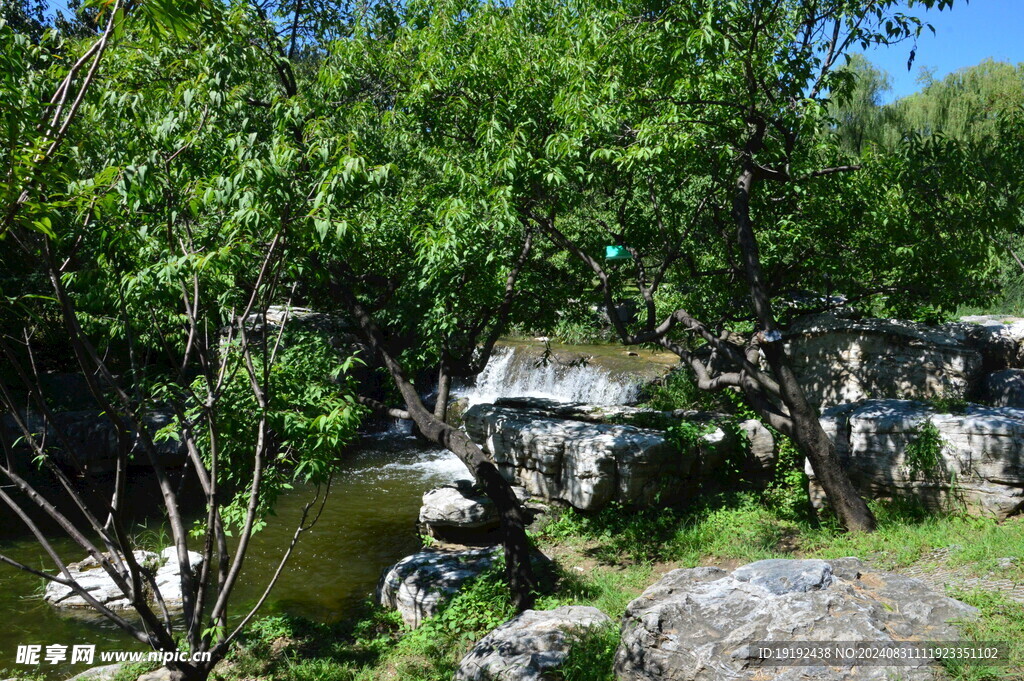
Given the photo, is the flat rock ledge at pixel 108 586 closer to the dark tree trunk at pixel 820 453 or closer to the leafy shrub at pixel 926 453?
the dark tree trunk at pixel 820 453

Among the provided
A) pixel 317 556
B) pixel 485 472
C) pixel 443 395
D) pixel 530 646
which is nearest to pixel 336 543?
pixel 317 556

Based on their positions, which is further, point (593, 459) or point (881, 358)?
point (881, 358)

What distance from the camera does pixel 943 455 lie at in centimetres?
746

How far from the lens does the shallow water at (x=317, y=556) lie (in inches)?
288

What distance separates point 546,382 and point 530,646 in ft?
32.8

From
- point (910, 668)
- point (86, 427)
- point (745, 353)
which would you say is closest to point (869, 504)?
point (745, 353)

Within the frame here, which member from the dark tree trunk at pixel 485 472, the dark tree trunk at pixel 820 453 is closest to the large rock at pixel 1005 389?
the dark tree trunk at pixel 820 453

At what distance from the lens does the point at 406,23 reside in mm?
9281

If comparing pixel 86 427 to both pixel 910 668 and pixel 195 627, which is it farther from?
pixel 910 668

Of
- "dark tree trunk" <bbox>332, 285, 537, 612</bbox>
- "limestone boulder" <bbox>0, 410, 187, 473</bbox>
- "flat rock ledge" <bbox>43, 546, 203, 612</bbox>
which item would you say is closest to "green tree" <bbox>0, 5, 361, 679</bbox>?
"dark tree trunk" <bbox>332, 285, 537, 612</bbox>

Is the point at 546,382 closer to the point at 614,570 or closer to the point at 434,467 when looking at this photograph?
the point at 434,467

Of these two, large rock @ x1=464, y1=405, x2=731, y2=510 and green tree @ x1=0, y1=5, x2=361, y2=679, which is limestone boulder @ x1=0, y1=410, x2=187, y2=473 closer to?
large rock @ x1=464, y1=405, x2=731, y2=510

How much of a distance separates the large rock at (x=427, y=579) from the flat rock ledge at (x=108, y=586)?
2128 millimetres

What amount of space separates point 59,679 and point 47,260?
16.1 feet
